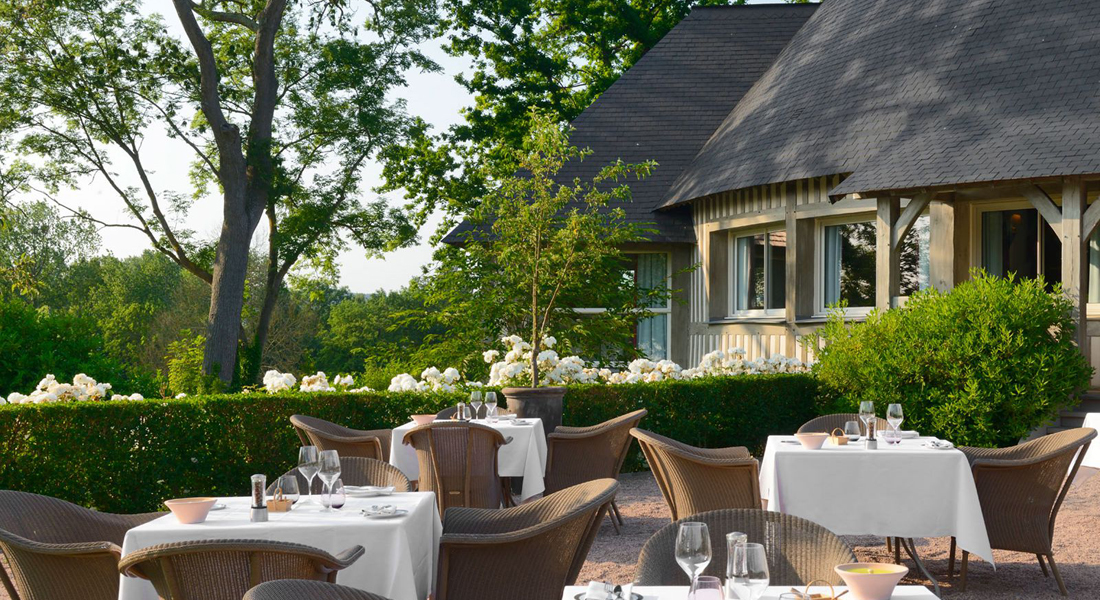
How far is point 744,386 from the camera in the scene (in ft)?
39.5

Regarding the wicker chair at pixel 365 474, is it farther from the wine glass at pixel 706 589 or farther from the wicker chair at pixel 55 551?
the wine glass at pixel 706 589

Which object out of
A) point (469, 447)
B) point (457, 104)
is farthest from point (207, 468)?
point (457, 104)

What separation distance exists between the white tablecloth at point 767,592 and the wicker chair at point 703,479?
288 centimetres

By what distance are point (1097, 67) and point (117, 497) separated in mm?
11818

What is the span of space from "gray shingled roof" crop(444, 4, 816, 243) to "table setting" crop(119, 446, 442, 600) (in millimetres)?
13232

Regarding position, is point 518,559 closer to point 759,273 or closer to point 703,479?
point 703,479

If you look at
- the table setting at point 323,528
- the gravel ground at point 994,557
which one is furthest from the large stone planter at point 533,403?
the table setting at point 323,528

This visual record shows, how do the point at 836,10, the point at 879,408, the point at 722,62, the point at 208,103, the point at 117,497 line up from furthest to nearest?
the point at 208,103
the point at 722,62
the point at 836,10
the point at 879,408
the point at 117,497

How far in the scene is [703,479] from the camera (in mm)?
6328

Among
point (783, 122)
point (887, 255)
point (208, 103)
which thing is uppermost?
point (208, 103)

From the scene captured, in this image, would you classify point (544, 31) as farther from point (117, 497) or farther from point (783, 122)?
Answer: point (117, 497)

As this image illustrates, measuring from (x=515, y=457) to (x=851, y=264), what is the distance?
30.4ft

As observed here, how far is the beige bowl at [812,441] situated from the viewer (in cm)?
643

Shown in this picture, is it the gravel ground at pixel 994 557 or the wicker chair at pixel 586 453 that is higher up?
the wicker chair at pixel 586 453
